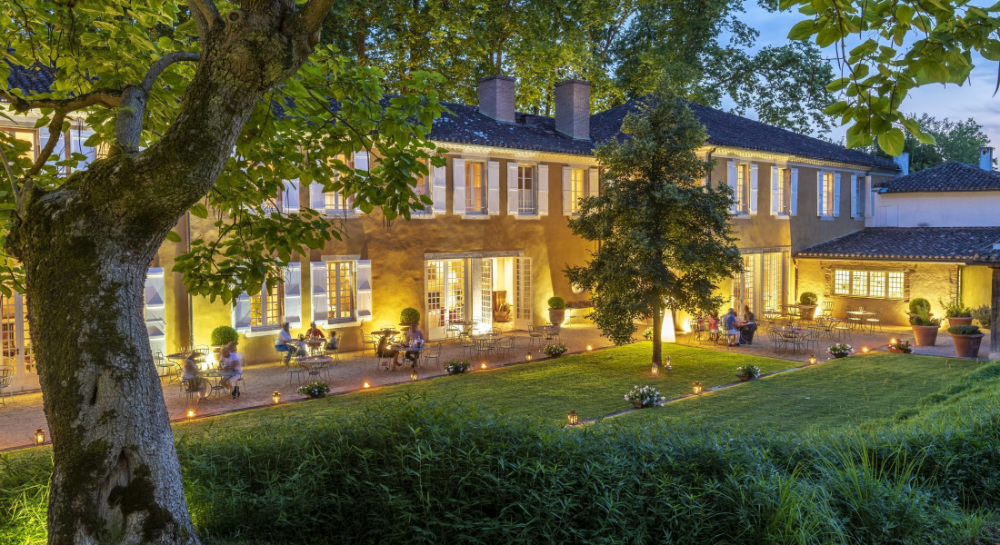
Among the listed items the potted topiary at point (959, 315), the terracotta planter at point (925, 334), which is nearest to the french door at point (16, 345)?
the terracotta planter at point (925, 334)

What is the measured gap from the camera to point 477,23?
26.1 meters

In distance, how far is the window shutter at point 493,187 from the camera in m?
20.5

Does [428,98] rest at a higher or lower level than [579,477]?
higher

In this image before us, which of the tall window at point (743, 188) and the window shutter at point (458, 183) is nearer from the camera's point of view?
the window shutter at point (458, 183)

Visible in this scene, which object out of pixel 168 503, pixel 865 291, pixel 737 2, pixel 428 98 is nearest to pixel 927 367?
pixel 865 291

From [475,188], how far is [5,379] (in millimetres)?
12346

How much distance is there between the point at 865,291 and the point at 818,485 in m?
22.2

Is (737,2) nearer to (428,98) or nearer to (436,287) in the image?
(436,287)

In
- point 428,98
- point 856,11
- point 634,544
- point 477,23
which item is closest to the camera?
point 856,11

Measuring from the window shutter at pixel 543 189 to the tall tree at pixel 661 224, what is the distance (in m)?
6.33

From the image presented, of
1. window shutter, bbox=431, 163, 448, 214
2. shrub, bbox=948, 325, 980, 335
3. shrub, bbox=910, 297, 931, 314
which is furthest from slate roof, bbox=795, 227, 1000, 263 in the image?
window shutter, bbox=431, 163, 448, 214

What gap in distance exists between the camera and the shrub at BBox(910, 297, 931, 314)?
21953mm

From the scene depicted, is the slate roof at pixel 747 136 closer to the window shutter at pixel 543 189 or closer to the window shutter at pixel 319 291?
the window shutter at pixel 543 189

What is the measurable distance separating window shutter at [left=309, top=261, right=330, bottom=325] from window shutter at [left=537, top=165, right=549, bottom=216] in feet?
24.1
